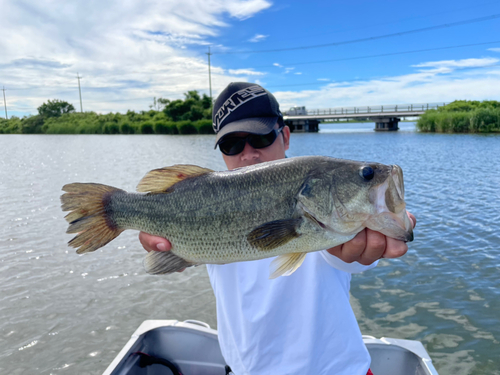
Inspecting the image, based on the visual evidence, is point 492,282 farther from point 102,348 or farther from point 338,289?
point 102,348

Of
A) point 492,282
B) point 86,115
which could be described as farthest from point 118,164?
point 86,115

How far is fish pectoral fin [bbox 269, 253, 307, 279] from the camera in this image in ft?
6.44

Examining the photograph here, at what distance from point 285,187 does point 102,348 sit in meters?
5.21

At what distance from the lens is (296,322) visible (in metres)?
2.37

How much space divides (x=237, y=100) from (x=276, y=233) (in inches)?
57.8

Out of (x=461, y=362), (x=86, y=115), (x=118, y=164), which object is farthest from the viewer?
(x=86, y=115)

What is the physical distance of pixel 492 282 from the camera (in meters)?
7.62

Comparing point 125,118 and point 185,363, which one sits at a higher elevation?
point 125,118

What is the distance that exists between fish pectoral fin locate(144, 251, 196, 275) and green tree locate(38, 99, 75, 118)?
11938 centimetres

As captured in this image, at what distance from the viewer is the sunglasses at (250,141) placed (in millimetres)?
2891

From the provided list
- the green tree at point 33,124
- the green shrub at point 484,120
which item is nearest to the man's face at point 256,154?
the green shrub at point 484,120

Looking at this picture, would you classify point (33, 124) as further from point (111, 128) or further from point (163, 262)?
point (163, 262)

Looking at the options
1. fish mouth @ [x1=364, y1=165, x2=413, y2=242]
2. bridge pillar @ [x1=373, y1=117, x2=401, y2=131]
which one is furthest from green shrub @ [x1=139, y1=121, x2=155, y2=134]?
fish mouth @ [x1=364, y1=165, x2=413, y2=242]

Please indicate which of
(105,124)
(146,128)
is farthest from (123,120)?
(146,128)
